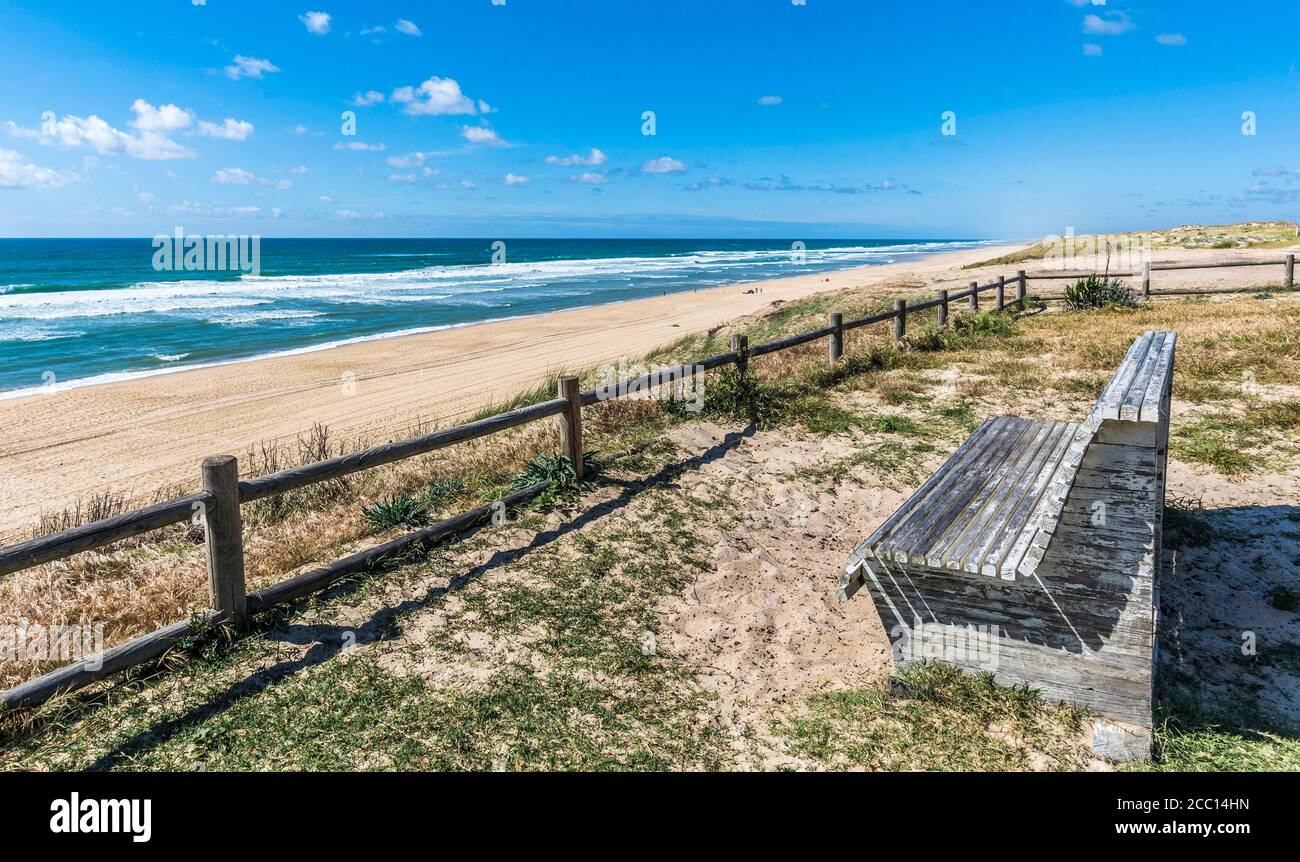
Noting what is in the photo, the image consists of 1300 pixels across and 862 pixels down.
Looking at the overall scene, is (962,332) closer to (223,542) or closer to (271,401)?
(223,542)

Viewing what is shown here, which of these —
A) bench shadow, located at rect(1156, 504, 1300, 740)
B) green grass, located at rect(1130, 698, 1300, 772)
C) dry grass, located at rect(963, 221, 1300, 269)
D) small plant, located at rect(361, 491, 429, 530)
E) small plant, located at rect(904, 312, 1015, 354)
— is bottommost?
green grass, located at rect(1130, 698, 1300, 772)

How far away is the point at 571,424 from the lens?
7.25 m

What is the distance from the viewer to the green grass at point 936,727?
11.8 feet

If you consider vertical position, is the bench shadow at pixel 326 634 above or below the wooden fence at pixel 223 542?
below

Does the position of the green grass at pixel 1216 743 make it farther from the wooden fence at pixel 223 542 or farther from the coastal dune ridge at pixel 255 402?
the coastal dune ridge at pixel 255 402

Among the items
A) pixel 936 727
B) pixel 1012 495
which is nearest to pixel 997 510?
pixel 1012 495

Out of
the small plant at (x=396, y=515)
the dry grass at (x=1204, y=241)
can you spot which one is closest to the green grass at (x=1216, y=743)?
the small plant at (x=396, y=515)

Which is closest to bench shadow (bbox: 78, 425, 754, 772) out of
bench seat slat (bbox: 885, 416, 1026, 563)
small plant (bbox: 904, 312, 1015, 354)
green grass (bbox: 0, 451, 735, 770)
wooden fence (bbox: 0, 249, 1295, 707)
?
green grass (bbox: 0, 451, 735, 770)

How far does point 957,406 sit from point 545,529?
20.3 feet

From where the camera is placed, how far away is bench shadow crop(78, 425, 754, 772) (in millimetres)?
3811

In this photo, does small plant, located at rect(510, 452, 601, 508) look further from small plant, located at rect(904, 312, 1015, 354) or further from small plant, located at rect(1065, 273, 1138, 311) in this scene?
small plant, located at rect(1065, 273, 1138, 311)

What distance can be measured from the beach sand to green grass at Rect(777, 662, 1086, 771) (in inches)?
340

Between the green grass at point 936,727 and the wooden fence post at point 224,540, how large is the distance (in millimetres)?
3296
